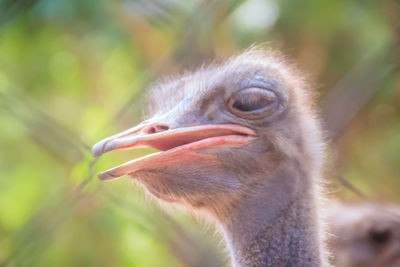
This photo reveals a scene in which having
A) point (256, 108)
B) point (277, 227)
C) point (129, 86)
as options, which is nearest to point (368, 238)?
point (277, 227)

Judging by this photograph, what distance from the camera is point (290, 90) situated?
5.08 feet

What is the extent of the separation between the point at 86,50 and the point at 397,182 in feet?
9.15

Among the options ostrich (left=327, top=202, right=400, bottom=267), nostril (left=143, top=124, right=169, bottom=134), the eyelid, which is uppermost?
ostrich (left=327, top=202, right=400, bottom=267)

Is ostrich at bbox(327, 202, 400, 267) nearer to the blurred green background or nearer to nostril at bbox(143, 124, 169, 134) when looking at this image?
the blurred green background

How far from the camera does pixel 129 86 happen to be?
13.6ft

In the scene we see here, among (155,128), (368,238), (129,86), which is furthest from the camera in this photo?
(129,86)

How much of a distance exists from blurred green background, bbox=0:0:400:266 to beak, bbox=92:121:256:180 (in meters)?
0.62

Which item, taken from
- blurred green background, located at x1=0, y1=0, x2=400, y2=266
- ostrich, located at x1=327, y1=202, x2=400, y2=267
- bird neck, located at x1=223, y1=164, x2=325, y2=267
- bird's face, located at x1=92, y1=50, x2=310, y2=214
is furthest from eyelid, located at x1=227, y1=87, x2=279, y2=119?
ostrich, located at x1=327, y1=202, x2=400, y2=267

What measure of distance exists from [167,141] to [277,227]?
340 millimetres

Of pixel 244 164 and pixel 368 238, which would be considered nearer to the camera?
pixel 244 164

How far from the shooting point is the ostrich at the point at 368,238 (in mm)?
2654

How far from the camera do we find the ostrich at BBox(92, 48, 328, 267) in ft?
4.43

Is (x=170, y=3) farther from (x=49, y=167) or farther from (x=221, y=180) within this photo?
(x=49, y=167)

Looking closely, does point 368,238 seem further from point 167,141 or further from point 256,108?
point 167,141
